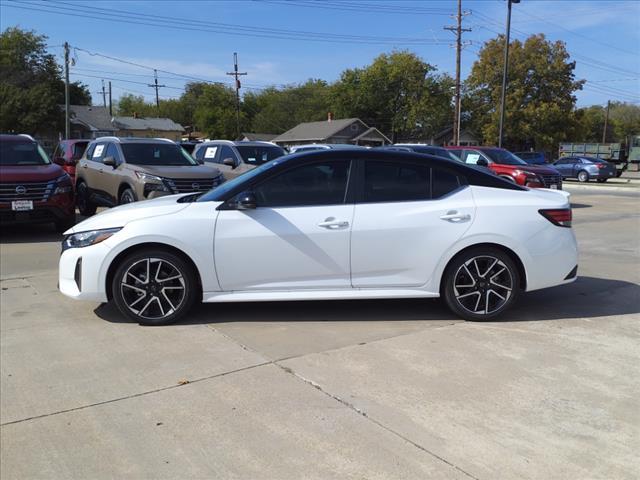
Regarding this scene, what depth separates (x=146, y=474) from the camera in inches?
113

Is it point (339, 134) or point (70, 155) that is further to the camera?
point (339, 134)

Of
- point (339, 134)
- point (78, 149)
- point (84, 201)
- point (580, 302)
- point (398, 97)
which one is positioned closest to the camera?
point (580, 302)

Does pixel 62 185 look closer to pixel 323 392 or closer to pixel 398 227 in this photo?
pixel 398 227

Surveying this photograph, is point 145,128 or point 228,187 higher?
point 145,128

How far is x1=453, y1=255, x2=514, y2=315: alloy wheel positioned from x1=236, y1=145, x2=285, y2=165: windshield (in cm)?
949

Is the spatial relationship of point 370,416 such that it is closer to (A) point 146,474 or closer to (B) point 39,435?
(A) point 146,474

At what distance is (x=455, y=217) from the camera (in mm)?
5156

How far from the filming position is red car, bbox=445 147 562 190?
16328mm

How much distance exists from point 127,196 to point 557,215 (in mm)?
8245

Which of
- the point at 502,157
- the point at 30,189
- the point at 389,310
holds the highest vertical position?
the point at 502,157

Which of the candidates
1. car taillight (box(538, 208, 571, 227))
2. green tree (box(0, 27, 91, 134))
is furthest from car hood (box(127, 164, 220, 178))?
green tree (box(0, 27, 91, 134))

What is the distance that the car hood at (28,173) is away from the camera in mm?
9445

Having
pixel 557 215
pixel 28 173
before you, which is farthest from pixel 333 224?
pixel 28 173

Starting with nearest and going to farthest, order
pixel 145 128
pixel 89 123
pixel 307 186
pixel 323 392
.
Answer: pixel 323 392 < pixel 307 186 < pixel 89 123 < pixel 145 128
